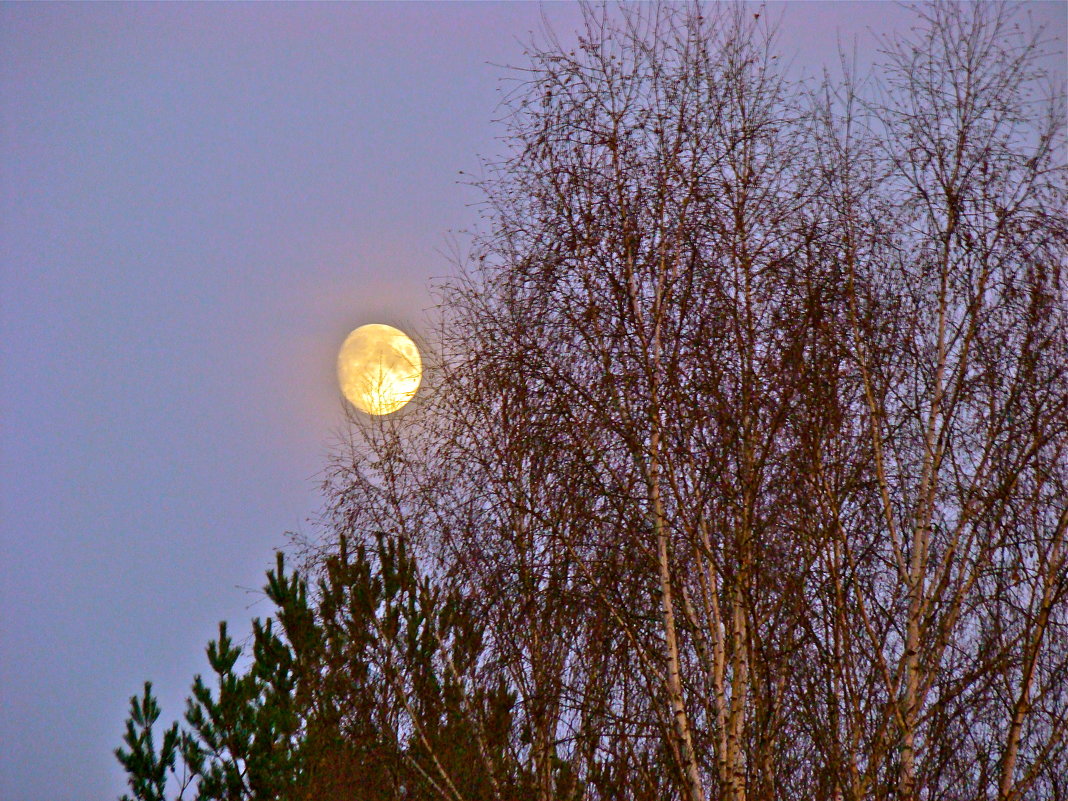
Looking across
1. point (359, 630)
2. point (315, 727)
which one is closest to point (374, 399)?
point (359, 630)

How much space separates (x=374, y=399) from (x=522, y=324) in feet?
17.9

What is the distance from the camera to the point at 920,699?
6.56 metres

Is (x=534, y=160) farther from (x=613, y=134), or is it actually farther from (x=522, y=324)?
(x=522, y=324)

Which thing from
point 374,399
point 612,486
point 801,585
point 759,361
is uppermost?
point 374,399

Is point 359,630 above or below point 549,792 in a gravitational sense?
above

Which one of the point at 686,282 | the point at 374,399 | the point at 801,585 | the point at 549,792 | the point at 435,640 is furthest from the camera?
the point at 374,399

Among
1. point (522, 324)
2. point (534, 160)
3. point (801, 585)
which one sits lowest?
point (801, 585)

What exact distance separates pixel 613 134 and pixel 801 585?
8.49 feet

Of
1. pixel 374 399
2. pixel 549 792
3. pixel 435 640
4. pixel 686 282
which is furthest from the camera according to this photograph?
pixel 374 399

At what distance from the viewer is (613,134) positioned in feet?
23.2

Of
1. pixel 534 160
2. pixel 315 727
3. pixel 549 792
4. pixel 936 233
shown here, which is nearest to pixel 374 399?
pixel 315 727

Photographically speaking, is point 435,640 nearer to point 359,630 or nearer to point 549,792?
point 359,630

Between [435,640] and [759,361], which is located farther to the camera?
[435,640]

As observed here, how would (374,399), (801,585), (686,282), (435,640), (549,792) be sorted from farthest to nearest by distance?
(374,399) → (435,640) → (549,792) → (686,282) → (801,585)
